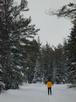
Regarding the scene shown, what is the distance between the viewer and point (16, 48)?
37.8m

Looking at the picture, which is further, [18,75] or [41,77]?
[41,77]

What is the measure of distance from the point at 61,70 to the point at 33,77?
9.01 m

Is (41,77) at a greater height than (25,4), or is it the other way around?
(25,4)

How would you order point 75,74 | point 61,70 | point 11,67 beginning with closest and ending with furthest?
point 11,67
point 75,74
point 61,70

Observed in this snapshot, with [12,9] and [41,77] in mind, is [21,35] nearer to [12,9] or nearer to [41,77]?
[12,9]

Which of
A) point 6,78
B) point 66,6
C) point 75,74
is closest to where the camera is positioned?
point 66,6

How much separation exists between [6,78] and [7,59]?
2.28m

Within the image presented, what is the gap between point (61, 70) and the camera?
84.6m

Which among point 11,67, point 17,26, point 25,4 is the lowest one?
point 11,67

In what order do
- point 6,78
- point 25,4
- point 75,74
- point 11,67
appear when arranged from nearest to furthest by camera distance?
1. point 6,78
2. point 11,67
3. point 25,4
4. point 75,74

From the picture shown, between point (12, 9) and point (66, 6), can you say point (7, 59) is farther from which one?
point (66, 6)

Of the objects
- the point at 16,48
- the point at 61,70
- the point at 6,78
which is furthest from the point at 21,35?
the point at 61,70

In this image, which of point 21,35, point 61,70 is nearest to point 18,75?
point 21,35

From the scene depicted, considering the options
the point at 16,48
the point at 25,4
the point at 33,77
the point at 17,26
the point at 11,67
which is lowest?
the point at 33,77
